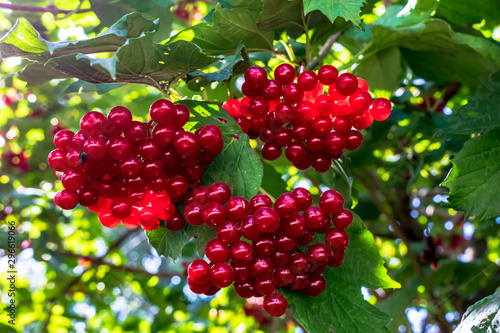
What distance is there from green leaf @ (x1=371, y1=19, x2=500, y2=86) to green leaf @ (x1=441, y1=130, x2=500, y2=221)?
0.38m

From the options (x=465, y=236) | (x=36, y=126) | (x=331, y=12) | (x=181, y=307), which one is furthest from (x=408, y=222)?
(x=36, y=126)

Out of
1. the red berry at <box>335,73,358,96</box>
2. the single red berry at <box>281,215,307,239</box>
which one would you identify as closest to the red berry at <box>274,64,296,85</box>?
the red berry at <box>335,73,358,96</box>

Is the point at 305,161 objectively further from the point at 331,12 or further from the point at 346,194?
the point at 346,194

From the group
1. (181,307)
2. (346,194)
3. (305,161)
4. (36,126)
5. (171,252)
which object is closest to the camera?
(171,252)

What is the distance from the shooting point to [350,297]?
3.38 feet

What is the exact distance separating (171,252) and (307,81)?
1.61 feet

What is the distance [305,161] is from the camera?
A: 114cm

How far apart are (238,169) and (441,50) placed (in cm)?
95

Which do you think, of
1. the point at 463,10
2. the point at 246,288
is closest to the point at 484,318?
the point at 246,288

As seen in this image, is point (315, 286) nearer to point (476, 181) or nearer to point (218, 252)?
point (218, 252)

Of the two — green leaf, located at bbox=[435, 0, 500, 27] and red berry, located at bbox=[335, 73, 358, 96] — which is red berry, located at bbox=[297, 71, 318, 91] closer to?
red berry, located at bbox=[335, 73, 358, 96]

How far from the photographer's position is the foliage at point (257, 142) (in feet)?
3.24

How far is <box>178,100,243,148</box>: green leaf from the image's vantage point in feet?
3.37

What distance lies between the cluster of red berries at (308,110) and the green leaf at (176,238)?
0.27 metres
